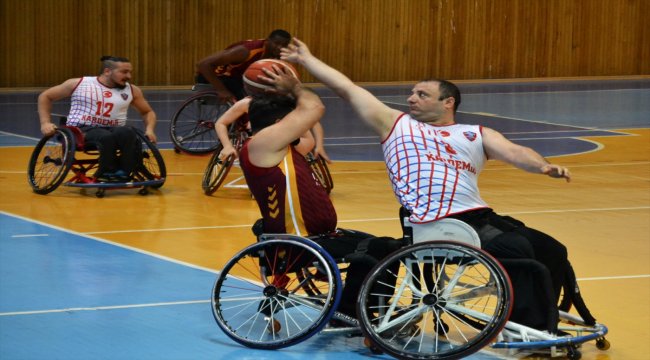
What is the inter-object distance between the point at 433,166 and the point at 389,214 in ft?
13.0

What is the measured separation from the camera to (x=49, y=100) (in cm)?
1009

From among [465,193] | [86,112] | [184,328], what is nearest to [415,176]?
[465,193]

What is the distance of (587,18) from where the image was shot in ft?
84.0

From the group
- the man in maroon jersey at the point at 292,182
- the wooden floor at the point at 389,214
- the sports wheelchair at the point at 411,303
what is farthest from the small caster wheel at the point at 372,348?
the wooden floor at the point at 389,214

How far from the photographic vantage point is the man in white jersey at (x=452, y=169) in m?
5.16

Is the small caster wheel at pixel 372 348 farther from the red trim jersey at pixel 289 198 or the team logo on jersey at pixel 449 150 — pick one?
the team logo on jersey at pixel 449 150

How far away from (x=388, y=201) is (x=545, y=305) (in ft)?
15.8

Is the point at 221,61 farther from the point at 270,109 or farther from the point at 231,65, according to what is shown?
the point at 270,109

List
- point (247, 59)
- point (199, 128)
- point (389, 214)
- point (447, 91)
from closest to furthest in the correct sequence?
point (447, 91) → point (389, 214) → point (247, 59) → point (199, 128)

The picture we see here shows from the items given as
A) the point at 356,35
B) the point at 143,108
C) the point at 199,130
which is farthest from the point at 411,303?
the point at 356,35

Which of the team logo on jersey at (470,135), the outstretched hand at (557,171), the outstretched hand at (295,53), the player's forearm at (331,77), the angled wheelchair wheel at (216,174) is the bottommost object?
the angled wheelchair wheel at (216,174)

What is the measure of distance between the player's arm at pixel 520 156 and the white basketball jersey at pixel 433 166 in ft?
0.15

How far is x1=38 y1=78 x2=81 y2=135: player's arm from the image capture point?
974 centimetres

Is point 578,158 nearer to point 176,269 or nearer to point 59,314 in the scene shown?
point 176,269
